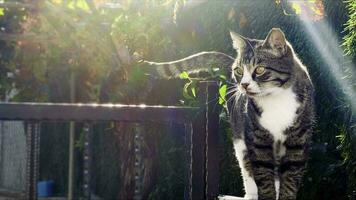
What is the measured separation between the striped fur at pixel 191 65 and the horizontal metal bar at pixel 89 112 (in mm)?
317

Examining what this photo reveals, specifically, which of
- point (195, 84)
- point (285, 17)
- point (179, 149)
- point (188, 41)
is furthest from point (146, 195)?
point (195, 84)

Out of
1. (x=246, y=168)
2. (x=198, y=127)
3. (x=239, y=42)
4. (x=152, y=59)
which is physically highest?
(x=152, y=59)

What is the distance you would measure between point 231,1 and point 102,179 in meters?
6.86

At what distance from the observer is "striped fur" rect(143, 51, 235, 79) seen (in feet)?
7.77

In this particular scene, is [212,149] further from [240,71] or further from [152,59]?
[152,59]

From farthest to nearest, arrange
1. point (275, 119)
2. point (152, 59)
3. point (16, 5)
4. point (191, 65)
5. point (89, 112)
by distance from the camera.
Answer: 1. point (16, 5)
2. point (152, 59)
3. point (191, 65)
4. point (275, 119)
5. point (89, 112)

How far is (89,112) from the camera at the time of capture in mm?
1835

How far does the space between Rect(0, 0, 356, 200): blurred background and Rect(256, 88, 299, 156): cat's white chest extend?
0.35m

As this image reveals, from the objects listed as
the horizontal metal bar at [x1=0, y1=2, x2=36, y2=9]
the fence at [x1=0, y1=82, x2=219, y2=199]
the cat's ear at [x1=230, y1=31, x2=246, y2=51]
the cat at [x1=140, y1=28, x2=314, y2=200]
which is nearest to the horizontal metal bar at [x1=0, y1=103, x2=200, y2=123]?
the fence at [x1=0, y1=82, x2=219, y2=199]

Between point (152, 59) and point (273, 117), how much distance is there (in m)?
4.14

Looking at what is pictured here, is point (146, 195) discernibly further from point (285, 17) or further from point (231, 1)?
point (285, 17)

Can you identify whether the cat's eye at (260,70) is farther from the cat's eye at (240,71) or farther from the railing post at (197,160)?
the railing post at (197,160)

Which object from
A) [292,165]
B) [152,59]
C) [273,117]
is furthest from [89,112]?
[152,59]

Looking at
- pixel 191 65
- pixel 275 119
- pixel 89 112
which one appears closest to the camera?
pixel 89 112
